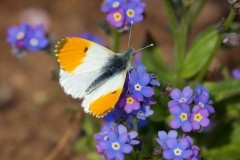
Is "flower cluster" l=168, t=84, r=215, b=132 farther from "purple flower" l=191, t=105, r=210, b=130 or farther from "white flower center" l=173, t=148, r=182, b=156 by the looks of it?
"white flower center" l=173, t=148, r=182, b=156

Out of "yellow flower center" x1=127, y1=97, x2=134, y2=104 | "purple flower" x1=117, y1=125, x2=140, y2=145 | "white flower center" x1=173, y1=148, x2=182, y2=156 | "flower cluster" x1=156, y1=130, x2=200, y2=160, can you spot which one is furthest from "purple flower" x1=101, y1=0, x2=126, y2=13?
"white flower center" x1=173, y1=148, x2=182, y2=156

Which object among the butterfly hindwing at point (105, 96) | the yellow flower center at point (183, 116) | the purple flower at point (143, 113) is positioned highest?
the butterfly hindwing at point (105, 96)

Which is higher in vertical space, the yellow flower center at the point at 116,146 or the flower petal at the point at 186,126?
the yellow flower center at the point at 116,146

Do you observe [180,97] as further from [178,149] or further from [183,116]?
[178,149]

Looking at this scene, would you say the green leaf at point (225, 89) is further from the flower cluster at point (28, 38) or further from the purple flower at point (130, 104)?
the flower cluster at point (28, 38)

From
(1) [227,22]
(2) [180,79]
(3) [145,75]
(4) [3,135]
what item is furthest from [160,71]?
(4) [3,135]

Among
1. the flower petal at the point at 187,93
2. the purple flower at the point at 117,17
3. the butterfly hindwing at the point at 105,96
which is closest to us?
the butterfly hindwing at the point at 105,96

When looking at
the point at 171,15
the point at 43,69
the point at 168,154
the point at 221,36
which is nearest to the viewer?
the point at 168,154

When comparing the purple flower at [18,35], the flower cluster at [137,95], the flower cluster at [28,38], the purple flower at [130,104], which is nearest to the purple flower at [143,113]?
the flower cluster at [137,95]

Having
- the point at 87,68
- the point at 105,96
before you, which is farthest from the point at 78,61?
the point at 105,96
